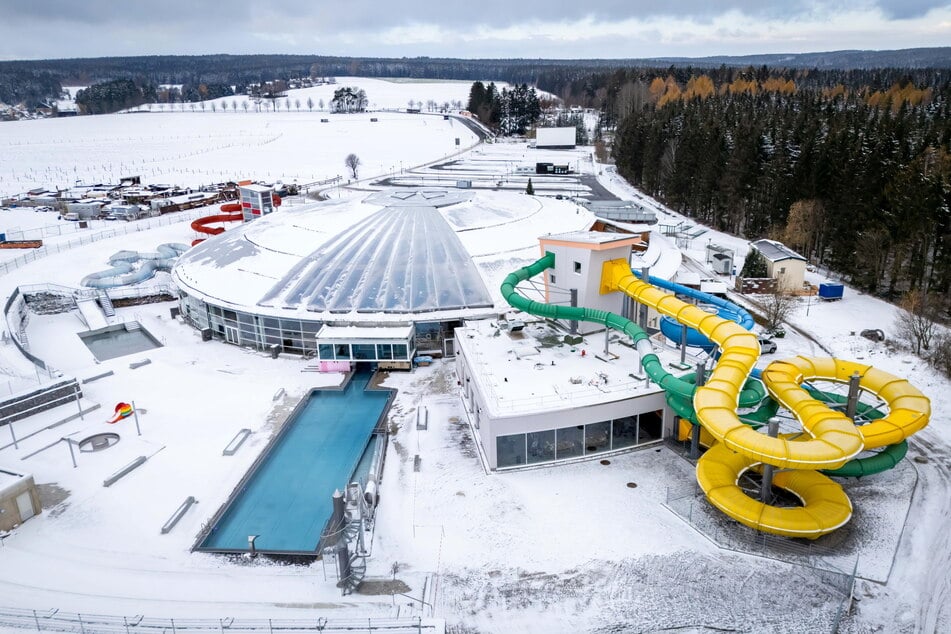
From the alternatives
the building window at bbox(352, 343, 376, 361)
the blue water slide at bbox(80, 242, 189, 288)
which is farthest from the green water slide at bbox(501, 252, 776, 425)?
the blue water slide at bbox(80, 242, 189, 288)

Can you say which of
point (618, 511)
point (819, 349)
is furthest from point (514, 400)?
point (819, 349)

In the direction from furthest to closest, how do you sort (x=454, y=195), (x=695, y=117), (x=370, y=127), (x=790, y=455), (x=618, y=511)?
(x=370, y=127) < (x=695, y=117) < (x=454, y=195) < (x=618, y=511) < (x=790, y=455)

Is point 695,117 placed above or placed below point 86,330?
above

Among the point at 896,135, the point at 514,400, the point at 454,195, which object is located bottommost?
the point at 514,400

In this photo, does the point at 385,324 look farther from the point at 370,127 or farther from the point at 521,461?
the point at 370,127

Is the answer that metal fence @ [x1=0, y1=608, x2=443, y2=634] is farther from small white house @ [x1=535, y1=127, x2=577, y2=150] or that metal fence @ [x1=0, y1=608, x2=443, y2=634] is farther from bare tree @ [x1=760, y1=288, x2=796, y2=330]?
small white house @ [x1=535, y1=127, x2=577, y2=150]
